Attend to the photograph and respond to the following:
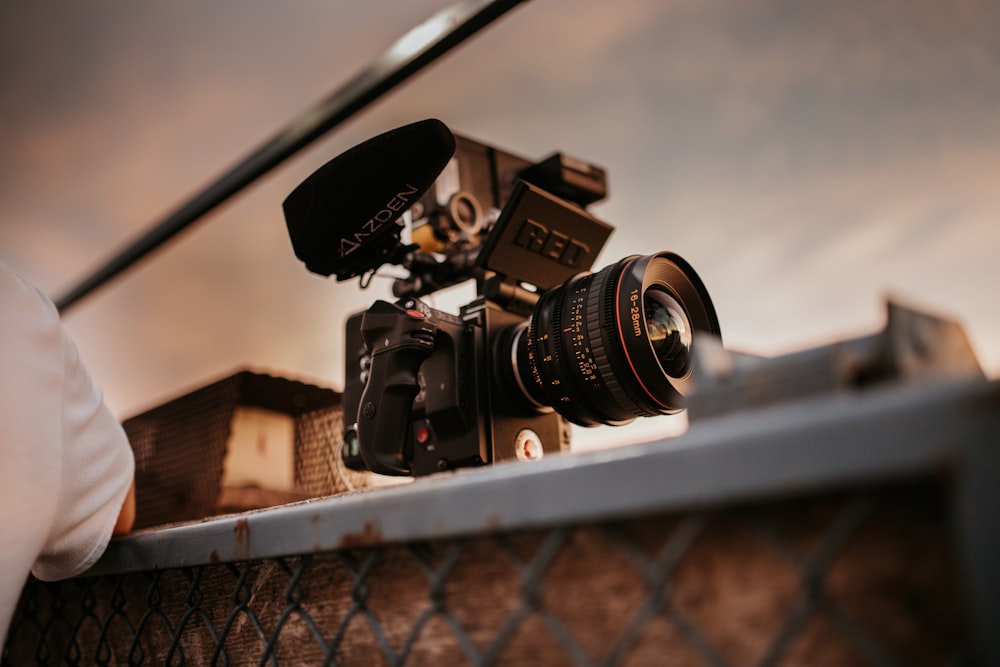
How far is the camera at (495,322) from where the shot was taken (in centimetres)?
64

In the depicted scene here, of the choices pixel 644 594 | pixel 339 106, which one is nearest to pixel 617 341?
pixel 644 594

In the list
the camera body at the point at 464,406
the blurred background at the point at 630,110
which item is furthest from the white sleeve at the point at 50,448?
the blurred background at the point at 630,110

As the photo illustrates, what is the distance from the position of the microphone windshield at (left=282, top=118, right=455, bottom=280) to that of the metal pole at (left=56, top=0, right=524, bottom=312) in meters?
0.25

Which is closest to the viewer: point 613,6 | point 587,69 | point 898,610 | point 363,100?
point 898,610

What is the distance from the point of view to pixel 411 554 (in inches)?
13.0

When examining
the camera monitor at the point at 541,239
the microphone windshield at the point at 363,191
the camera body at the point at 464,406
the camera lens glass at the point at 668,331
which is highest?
the microphone windshield at the point at 363,191

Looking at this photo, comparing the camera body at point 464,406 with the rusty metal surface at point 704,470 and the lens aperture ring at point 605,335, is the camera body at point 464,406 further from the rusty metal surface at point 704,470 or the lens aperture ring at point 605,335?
the rusty metal surface at point 704,470

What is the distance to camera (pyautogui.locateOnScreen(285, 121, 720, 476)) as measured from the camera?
25.3 inches

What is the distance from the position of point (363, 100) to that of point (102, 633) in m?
0.65

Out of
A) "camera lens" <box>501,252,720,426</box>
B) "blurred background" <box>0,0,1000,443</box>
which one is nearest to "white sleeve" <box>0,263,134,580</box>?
"camera lens" <box>501,252,720,426</box>

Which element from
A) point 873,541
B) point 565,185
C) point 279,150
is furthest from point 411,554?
point 279,150

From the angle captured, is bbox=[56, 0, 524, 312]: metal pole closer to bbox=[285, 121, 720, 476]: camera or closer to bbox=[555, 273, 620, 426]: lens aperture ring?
bbox=[285, 121, 720, 476]: camera

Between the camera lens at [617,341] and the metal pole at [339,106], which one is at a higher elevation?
the metal pole at [339,106]

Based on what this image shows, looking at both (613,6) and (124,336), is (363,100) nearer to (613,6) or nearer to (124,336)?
(613,6)
